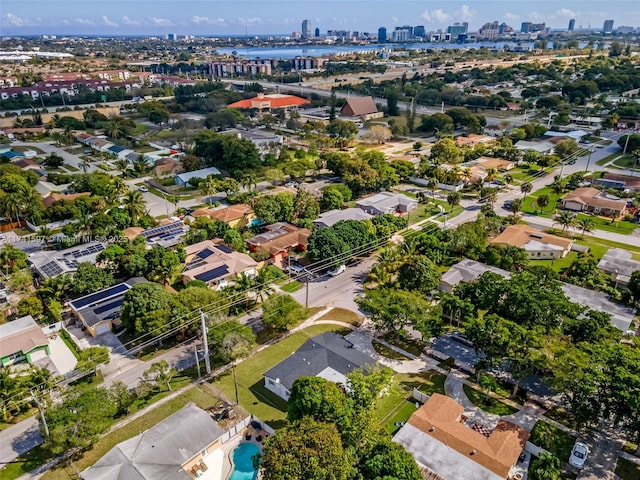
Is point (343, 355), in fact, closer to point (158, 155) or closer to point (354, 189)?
point (354, 189)

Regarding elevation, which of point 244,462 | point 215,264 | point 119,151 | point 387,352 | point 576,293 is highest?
point 119,151

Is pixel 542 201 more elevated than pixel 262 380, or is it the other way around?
pixel 542 201

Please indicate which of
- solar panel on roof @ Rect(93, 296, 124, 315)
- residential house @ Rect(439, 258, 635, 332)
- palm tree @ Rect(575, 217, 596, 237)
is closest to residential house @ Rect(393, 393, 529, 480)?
residential house @ Rect(439, 258, 635, 332)

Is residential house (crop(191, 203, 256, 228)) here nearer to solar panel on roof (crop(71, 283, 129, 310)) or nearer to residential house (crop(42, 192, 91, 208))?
solar panel on roof (crop(71, 283, 129, 310))

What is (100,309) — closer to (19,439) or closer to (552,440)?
(19,439)

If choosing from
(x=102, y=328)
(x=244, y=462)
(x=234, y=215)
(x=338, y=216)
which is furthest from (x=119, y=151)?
(x=244, y=462)

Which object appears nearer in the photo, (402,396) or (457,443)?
(457,443)

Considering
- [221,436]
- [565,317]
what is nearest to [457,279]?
[565,317]
